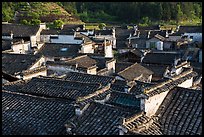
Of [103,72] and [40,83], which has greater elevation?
[40,83]

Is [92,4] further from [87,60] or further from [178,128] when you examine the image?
[178,128]

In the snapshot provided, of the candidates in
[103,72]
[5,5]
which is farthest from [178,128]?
[5,5]

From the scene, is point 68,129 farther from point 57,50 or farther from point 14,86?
point 57,50

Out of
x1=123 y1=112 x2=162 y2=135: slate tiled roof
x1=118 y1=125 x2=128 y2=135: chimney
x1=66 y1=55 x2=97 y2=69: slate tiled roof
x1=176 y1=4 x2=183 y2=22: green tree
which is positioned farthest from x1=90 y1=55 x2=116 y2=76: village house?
x1=176 y1=4 x2=183 y2=22: green tree

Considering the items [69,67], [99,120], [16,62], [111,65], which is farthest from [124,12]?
[99,120]

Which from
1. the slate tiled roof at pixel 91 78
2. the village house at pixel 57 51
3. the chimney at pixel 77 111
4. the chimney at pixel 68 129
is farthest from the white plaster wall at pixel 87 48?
the chimney at pixel 68 129

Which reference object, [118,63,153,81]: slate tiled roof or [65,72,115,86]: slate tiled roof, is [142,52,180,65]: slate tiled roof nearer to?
[118,63,153,81]: slate tiled roof

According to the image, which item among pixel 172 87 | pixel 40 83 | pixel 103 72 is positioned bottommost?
pixel 103 72
